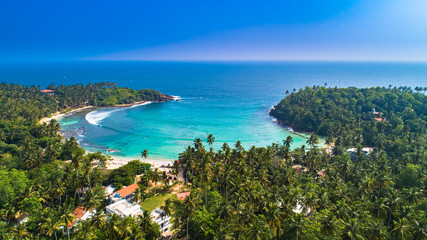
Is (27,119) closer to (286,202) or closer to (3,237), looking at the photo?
(3,237)

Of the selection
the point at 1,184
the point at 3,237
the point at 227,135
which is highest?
the point at 1,184

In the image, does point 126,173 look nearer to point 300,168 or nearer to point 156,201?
point 156,201

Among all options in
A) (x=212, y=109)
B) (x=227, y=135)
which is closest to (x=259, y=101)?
(x=212, y=109)

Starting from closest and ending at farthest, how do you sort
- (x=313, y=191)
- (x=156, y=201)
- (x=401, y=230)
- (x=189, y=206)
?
(x=401, y=230) → (x=189, y=206) → (x=313, y=191) → (x=156, y=201)

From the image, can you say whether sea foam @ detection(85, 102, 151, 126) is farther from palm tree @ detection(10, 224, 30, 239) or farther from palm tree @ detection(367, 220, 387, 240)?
palm tree @ detection(367, 220, 387, 240)

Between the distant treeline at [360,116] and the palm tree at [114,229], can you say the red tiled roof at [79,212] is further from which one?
the distant treeline at [360,116]

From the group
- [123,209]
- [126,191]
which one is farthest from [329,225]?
[126,191]
